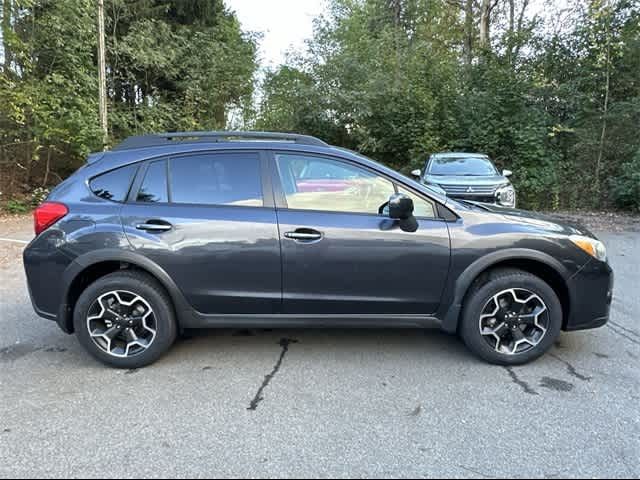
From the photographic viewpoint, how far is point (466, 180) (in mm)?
8320

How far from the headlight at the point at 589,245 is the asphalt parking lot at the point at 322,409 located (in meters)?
0.80

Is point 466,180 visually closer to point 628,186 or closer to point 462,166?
point 462,166

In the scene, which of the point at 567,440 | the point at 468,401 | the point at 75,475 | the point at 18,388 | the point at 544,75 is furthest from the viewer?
the point at 544,75

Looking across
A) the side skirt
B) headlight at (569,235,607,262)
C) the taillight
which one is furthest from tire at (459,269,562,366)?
the taillight

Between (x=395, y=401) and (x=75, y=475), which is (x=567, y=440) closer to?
(x=395, y=401)

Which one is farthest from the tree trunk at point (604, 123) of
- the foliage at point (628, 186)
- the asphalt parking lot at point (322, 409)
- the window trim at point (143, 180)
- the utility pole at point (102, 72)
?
the utility pole at point (102, 72)

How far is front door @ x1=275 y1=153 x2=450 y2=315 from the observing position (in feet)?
10.4

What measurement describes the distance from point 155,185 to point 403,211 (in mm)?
1823

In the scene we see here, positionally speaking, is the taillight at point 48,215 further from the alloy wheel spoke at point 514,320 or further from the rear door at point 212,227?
the alloy wheel spoke at point 514,320

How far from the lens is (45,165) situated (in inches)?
475

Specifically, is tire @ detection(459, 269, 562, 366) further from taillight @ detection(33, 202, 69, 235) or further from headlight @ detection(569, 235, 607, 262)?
taillight @ detection(33, 202, 69, 235)

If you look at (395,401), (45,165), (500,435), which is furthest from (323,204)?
(45,165)

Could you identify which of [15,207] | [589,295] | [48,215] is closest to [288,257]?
[48,215]

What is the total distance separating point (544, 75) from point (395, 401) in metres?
12.9
